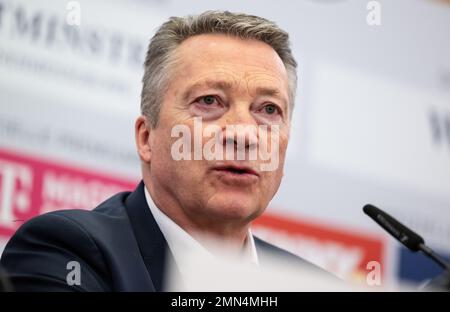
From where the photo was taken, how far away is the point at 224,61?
89.4 inches

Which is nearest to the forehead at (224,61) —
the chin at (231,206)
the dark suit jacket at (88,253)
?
the chin at (231,206)

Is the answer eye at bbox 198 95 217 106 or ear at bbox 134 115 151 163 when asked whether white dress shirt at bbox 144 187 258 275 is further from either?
eye at bbox 198 95 217 106

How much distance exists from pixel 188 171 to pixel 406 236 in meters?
0.61

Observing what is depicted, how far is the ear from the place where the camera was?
2385 mm

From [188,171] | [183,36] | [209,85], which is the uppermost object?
[183,36]

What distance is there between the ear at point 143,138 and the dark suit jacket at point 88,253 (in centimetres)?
25

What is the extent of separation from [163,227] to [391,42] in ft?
7.29

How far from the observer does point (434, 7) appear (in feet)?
13.7

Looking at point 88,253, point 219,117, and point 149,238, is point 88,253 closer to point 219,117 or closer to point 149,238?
point 149,238

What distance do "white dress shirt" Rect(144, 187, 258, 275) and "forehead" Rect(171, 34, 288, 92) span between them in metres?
0.35

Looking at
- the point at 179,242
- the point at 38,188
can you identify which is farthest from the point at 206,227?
the point at 38,188

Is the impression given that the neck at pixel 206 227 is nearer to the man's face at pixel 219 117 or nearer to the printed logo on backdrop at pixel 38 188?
the man's face at pixel 219 117
